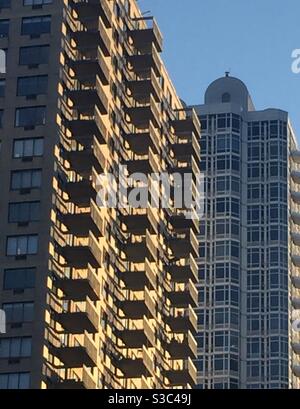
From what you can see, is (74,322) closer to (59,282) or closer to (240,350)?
(59,282)

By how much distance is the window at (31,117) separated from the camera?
103500mm

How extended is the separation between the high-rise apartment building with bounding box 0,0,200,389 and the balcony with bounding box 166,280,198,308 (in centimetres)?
16

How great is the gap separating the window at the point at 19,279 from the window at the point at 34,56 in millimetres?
18983

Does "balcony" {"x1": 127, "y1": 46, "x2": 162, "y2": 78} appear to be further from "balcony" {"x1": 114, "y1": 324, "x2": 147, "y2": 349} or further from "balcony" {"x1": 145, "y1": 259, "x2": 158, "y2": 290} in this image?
"balcony" {"x1": 114, "y1": 324, "x2": 147, "y2": 349}

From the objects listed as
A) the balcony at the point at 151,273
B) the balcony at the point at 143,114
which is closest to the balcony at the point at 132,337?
the balcony at the point at 151,273

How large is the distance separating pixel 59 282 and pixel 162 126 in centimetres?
4005

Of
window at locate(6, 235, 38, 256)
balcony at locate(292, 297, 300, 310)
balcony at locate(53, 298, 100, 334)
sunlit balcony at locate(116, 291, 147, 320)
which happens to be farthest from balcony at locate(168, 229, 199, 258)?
balcony at locate(292, 297, 300, 310)

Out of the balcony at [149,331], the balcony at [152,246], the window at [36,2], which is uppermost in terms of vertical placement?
the window at [36,2]

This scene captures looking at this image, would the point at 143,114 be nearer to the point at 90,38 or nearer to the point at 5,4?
the point at 90,38

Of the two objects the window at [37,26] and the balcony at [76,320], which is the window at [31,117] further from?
the balcony at [76,320]

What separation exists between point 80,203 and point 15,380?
18.1 m

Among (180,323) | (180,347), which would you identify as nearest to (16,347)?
(180,347)

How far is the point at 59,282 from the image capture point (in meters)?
99.6
